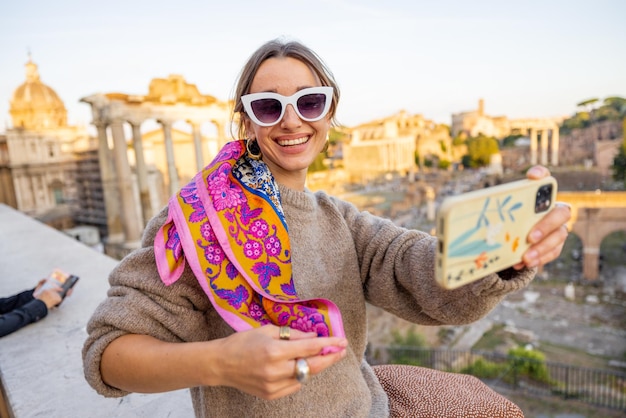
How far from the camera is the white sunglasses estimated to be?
1.38 m

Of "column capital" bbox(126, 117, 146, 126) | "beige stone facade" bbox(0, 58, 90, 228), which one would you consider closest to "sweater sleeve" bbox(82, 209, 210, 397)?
"column capital" bbox(126, 117, 146, 126)

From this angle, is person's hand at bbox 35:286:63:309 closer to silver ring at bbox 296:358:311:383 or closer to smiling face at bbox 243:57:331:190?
smiling face at bbox 243:57:331:190

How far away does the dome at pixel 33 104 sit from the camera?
3469 cm

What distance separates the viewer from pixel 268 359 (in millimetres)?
903

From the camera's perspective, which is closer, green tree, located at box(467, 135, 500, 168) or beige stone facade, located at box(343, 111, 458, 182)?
beige stone facade, located at box(343, 111, 458, 182)

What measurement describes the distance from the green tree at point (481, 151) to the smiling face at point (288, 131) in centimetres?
5564

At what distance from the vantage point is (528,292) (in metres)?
17.4

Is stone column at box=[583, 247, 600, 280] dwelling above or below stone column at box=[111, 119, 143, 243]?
below

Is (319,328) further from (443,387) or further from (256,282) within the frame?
(443,387)

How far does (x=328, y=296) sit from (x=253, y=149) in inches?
20.9

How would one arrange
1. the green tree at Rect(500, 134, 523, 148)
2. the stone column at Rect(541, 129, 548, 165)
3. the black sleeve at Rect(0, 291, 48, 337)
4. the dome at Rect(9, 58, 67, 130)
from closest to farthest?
the black sleeve at Rect(0, 291, 48, 337) < the dome at Rect(9, 58, 67, 130) < the stone column at Rect(541, 129, 548, 165) < the green tree at Rect(500, 134, 523, 148)

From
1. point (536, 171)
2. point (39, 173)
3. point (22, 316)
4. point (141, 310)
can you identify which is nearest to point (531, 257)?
point (536, 171)

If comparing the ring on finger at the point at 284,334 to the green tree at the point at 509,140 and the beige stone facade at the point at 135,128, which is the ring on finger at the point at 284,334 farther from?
the green tree at the point at 509,140

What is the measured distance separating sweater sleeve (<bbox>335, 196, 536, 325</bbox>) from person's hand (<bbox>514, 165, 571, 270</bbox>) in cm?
15
